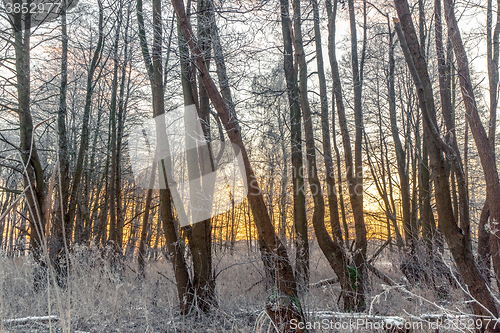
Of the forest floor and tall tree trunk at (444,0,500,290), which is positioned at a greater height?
tall tree trunk at (444,0,500,290)

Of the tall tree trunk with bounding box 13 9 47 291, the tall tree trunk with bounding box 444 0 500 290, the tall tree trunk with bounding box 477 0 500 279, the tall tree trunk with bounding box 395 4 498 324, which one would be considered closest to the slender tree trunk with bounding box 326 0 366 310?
the tall tree trunk with bounding box 477 0 500 279

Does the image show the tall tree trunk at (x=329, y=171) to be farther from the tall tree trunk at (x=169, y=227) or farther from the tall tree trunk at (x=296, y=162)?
the tall tree trunk at (x=169, y=227)

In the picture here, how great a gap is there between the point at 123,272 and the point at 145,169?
16.0 ft

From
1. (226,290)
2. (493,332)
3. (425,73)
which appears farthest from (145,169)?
(493,332)

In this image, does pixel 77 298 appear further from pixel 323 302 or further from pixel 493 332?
pixel 493 332

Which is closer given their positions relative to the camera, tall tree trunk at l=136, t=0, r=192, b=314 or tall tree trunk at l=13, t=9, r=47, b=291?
tall tree trunk at l=136, t=0, r=192, b=314

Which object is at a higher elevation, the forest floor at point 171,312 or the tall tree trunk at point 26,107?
the tall tree trunk at point 26,107

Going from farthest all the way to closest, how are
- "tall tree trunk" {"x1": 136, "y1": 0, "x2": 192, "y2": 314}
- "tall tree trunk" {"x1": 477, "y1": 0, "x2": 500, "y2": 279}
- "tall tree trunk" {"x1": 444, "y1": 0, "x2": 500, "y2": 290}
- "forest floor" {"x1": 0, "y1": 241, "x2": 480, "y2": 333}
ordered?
"tall tree trunk" {"x1": 136, "y1": 0, "x2": 192, "y2": 314} → "tall tree trunk" {"x1": 477, "y1": 0, "x2": 500, "y2": 279} → "tall tree trunk" {"x1": 444, "y1": 0, "x2": 500, "y2": 290} → "forest floor" {"x1": 0, "y1": 241, "x2": 480, "y2": 333}

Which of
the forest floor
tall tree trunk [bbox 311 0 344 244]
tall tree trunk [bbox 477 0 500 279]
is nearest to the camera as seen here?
the forest floor

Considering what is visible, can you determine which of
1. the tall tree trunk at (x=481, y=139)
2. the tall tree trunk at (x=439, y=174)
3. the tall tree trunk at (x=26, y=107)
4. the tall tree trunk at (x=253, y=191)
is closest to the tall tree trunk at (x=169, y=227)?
the tall tree trunk at (x=253, y=191)

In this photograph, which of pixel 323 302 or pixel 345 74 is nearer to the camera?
pixel 323 302

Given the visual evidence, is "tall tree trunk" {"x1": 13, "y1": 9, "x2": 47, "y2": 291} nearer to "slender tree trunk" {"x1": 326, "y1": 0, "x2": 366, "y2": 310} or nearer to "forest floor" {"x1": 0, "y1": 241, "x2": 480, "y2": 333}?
"forest floor" {"x1": 0, "y1": 241, "x2": 480, "y2": 333}

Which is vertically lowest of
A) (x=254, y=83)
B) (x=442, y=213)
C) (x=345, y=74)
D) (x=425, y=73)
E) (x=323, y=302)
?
(x=323, y=302)

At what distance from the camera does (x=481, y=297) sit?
3.36m
